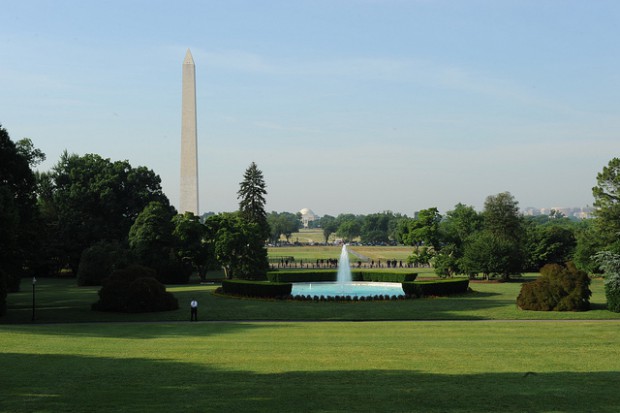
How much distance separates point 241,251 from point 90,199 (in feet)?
92.9

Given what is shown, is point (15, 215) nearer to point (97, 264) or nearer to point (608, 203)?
point (97, 264)

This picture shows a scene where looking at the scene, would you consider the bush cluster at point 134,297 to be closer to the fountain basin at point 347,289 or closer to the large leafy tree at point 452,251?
the fountain basin at point 347,289

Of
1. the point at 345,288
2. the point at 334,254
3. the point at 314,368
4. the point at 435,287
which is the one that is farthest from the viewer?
the point at 334,254

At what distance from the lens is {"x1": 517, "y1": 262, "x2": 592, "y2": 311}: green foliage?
38938mm

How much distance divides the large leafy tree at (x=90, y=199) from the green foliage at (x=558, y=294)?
52.9m

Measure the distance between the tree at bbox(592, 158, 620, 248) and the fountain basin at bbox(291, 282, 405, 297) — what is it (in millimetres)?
24695

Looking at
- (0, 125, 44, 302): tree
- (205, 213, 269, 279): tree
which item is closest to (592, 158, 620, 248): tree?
(205, 213, 269, 279): tree

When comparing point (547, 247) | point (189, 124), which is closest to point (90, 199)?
point (189, 124)

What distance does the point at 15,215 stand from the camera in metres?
36.0

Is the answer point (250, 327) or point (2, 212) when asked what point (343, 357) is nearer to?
point (250, 327)

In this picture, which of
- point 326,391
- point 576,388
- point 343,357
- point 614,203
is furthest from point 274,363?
point 614,203

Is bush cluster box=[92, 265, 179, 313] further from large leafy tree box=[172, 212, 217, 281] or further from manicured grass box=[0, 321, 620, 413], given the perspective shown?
large leafy tree box=[172, 212, 217, 281]

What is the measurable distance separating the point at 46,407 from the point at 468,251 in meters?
54.5

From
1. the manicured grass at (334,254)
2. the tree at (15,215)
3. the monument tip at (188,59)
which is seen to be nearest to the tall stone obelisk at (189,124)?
the monument tip at (188,59)
